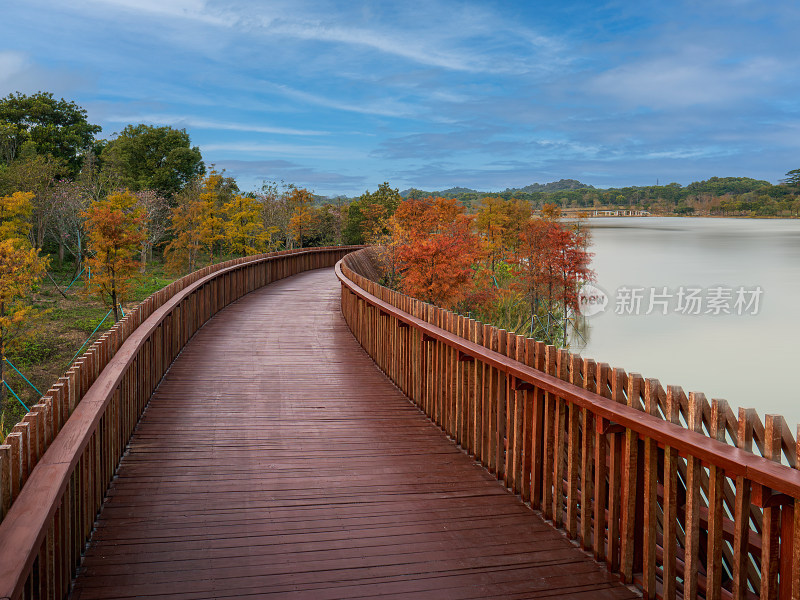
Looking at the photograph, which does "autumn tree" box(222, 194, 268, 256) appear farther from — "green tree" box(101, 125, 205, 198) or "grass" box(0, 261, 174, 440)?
Answer: "green tree" box(101, 125, 205, 198)

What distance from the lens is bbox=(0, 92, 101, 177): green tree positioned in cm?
5319

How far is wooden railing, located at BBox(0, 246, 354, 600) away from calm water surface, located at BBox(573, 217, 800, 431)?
1685 cm

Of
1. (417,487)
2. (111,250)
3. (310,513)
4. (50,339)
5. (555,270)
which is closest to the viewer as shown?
(310,513)

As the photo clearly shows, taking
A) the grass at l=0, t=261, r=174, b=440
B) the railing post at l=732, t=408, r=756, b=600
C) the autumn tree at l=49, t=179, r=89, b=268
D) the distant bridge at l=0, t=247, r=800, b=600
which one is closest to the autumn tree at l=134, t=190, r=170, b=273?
the autumn tree at l=49, t=179, r=89, b=268

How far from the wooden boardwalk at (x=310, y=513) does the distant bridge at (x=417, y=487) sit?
0.02m

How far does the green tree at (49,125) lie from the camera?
5319cm

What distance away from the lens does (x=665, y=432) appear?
3.20m

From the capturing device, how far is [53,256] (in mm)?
42094

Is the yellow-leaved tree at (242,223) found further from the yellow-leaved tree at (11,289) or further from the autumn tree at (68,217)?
the yellow-leaved tree at (11,289)

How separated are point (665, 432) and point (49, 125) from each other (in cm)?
6284

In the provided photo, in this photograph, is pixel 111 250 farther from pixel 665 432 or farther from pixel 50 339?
pixel 665 432

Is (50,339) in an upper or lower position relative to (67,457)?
lower

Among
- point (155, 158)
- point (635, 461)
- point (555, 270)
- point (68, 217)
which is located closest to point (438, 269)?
point (555, 270)

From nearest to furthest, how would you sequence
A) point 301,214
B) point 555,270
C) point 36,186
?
point 555,270 → point 36,186 → point 301,214
